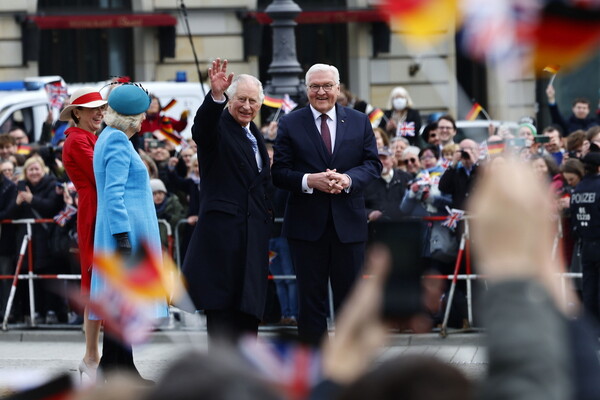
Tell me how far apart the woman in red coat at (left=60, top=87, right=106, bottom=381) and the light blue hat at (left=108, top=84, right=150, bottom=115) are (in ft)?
1.38

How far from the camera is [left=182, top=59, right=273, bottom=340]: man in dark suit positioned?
25.5 ft

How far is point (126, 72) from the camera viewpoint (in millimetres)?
26094

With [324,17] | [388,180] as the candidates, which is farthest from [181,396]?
[324,17]

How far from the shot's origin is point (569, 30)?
2225 millimetres

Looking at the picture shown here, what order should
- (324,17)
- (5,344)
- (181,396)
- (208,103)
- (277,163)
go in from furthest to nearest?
(324,17) < (5,344) < (277,163) < (208,103) < (181,396)

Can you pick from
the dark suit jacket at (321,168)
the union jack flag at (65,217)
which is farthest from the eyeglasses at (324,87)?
the union jack flag at (65,217)

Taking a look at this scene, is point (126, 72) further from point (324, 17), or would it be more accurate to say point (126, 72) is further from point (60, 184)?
point (60, 184)

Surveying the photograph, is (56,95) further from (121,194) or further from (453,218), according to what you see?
(121,194)

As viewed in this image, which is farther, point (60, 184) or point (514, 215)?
point (60, 184)

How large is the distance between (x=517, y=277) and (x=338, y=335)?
40cm

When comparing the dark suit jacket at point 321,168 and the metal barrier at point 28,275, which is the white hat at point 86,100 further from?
the metal barrier at point 28,275

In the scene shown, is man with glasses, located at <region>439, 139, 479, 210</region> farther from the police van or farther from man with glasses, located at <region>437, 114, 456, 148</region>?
the police van

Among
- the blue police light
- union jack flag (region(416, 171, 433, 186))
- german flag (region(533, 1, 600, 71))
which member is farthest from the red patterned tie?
the blue police light

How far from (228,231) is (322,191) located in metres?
0.71
